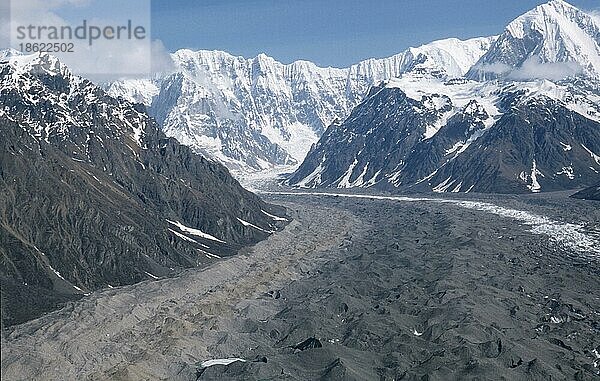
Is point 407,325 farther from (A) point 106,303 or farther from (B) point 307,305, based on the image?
(A) point 106,303

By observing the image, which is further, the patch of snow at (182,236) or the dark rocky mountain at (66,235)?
the patch of snow at (182,236)

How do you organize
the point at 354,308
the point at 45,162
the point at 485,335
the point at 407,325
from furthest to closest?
the point at 45,162 → the point at 354,308 → the point at 407,325 → the point at 485,335

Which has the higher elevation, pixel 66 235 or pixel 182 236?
pixel 66 235

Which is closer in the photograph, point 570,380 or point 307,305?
point 570,380

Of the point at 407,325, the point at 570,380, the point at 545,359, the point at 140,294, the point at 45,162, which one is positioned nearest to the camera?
the point at 570,380

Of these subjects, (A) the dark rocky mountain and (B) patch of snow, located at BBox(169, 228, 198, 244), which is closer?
(A) the dark rocky mountain

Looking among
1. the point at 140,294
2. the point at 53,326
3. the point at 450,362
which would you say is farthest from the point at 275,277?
the point at 450,362

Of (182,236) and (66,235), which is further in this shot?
(182,236)

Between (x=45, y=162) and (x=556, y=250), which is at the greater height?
(x=45, y=162)

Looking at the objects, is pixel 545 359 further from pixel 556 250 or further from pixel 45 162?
pixel 45 162
